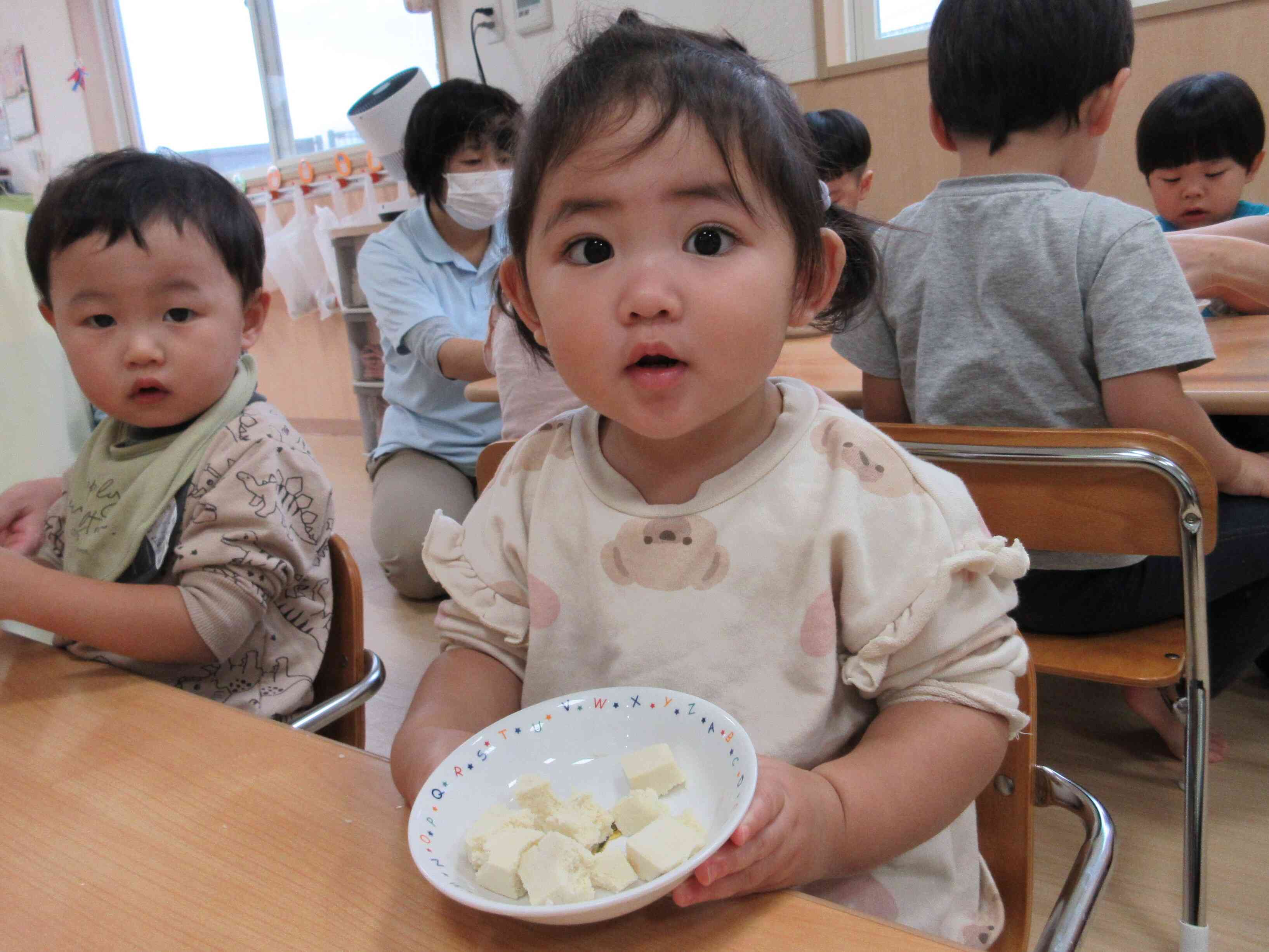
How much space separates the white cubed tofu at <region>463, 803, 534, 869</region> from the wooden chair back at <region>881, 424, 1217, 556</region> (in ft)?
2.02

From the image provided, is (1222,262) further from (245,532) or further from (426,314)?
(426,314)

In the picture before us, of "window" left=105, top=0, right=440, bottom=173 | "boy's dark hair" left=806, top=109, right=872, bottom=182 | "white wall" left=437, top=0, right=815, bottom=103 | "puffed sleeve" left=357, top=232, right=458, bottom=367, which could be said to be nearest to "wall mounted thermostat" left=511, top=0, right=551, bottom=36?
"white wall" left=437, top=0, right=815, bottom=103

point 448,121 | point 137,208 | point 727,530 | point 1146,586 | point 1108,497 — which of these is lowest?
point 1146,586

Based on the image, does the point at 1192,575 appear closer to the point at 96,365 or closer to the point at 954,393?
the point at 954,393

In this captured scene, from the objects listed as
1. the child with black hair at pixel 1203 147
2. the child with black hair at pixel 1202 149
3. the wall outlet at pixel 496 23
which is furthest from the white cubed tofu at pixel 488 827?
the wall outlet at pixel 496 23

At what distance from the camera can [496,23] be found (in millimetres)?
3686

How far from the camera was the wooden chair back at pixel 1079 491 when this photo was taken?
858 millimetres

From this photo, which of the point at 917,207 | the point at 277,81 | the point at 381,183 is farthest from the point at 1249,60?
the point at 277,81

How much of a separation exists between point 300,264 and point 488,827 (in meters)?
4.39

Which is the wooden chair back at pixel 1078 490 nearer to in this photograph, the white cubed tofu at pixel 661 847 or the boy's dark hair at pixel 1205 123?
the white cubed tofu at pixel 661 847

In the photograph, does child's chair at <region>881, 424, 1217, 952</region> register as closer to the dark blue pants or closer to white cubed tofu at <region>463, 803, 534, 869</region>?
the dark blue pants

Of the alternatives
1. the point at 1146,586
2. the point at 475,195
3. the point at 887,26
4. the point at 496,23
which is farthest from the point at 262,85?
the point at 1146,586

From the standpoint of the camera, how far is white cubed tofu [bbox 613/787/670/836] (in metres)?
0.44

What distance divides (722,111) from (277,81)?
5.03 meters
